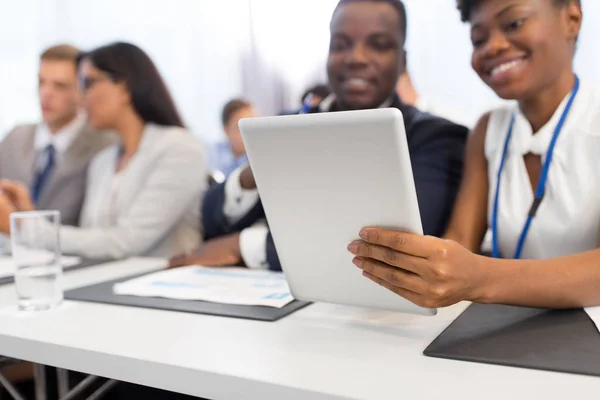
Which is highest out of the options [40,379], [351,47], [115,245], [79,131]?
[351,47]

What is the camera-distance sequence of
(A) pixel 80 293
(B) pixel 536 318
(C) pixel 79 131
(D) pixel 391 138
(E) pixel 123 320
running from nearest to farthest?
(D) pixel 391 138 < (B) pixel 536 318 < (E) pixel 123 320 < (A) pixel 80 293 < (C) pixel 79 131

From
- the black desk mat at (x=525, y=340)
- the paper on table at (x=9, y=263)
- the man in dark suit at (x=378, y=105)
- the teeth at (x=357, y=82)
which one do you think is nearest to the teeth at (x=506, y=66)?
the man in dark suit at (x=378, y=105)

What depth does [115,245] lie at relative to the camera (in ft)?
5.05

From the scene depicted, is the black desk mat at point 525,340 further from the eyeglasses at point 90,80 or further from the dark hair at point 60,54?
the dark hair at point 60,54

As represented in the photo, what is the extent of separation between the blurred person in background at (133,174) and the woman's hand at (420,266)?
0.99 meters

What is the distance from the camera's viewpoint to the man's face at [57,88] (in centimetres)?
224

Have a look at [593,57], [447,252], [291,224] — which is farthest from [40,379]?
[593,57]

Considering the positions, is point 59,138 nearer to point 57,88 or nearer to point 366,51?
point 57,88

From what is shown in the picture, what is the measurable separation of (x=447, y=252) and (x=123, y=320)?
0.49 metres

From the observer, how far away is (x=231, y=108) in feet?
8.34

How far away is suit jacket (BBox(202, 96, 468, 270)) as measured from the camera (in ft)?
3.85

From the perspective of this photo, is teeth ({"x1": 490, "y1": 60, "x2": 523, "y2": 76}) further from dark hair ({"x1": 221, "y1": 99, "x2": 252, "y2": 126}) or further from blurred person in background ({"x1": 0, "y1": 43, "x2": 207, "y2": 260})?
dark hair ({"x1": 221, "y1": 99, "x2": 252, "y2": 126})

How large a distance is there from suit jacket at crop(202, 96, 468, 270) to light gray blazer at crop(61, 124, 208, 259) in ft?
1.61

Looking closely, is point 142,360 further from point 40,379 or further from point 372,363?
point 40,379
